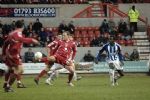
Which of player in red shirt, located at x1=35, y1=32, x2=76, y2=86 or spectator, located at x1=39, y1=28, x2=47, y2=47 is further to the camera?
spectator, located at x1=39, y1=28, x2=47, y2=47

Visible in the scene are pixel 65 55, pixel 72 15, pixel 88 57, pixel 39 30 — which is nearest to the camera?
pixel 65 55

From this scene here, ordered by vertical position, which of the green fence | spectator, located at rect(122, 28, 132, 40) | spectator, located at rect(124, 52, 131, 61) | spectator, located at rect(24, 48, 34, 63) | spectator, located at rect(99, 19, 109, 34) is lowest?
the green fence

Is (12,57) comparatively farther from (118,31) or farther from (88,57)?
(118,31)

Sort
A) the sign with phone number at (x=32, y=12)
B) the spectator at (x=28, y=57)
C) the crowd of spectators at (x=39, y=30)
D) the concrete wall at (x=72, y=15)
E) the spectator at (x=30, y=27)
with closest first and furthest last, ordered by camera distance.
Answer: the spectator at (x=28, y=57) → the crowd of spectators at (x=39, y=30) → the spectator at (x=30, y=27) → the concrete wall at (x=72, y=15) → the sign with phone number at (x=32, y=12)

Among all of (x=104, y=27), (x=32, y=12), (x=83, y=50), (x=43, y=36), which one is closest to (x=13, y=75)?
(x=43, y=36)

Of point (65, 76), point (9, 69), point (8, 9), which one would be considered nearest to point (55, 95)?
point (9, 69)

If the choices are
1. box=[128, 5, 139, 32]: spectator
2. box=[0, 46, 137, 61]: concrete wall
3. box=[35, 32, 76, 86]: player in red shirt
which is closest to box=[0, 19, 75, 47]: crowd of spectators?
box=[0, 46, 137, 61]: concrete wall

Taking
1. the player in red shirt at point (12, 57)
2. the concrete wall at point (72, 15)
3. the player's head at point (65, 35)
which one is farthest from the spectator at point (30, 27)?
the player in red shirt at point (12, 57)

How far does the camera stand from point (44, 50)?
1489 inches

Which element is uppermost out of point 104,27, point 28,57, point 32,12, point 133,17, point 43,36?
point 32,12

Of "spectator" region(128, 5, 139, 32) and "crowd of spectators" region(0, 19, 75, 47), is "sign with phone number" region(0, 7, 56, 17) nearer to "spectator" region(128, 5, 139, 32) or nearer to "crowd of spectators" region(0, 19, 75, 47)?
"crowd of spectators" region(0, 19, 75, 47)

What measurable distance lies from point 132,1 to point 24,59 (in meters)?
10.5

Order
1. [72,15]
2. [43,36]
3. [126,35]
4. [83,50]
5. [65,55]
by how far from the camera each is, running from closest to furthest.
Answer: [65,55], [43,36], [83,50], [126,35], [72,15]

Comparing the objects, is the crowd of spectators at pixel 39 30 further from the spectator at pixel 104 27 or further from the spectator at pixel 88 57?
the spectator at pixel 88 57
